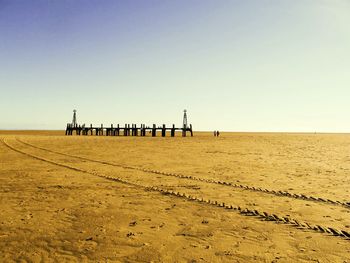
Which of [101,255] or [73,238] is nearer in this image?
[101,255]

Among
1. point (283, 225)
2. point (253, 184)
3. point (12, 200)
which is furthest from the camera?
point (253, 184)

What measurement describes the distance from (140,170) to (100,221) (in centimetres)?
726

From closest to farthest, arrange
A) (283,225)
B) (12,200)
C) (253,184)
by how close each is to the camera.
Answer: (283,225) < (12,200) < (253,184)

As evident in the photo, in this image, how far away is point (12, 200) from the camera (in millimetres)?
8805

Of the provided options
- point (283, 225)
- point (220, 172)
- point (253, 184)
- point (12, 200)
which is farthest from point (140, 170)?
point (283, 225)

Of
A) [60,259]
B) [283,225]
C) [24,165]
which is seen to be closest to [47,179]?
[24,165]

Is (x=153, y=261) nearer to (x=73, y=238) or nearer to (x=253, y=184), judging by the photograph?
(x=73, y=238)

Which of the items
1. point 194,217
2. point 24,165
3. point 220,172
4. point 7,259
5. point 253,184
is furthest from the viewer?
point 24,165

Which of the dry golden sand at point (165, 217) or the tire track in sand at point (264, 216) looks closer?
the dry golden sand at point (165, 217)

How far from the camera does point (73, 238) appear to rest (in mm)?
6086

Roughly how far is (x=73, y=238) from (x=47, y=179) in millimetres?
6433

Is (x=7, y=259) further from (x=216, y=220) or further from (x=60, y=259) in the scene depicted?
(x=216, y=220)

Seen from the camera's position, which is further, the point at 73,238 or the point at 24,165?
the point at 24,165

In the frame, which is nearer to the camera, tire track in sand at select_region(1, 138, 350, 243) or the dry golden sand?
the dry golden sand
